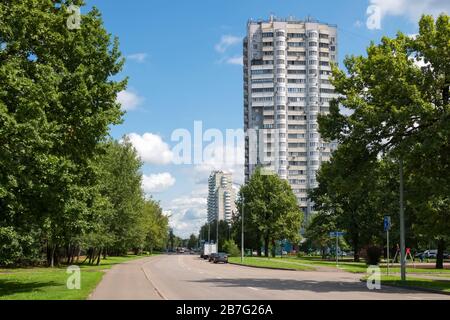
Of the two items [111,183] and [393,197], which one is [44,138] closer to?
[111,183]

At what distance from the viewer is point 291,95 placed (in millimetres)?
155625

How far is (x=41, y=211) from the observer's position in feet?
76.1

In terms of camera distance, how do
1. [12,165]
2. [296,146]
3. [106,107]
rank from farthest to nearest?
[296,146] → [106,107] → [12,165]

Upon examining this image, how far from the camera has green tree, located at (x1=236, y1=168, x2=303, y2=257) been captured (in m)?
88.9

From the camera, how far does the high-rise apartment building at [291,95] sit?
506 feet

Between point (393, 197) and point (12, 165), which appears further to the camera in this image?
→ point (393, 197)

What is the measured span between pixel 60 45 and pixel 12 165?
5823 millimetres

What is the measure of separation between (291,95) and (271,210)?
7191 cm

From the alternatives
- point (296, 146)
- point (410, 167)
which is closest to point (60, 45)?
point (410, 167)

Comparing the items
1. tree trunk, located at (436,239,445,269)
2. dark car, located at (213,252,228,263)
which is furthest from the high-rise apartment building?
tree trunk, located at (436,239,445,269)

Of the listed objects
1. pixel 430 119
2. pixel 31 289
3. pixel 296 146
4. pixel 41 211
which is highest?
pixel 296 146

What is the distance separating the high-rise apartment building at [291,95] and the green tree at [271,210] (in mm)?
60891

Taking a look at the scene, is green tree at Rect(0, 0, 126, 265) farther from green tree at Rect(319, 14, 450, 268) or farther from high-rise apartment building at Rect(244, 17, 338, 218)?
high-rise apartment building at Rect(244, 17, 338, 218)

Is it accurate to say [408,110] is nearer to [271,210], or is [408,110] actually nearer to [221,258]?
[221,258]
